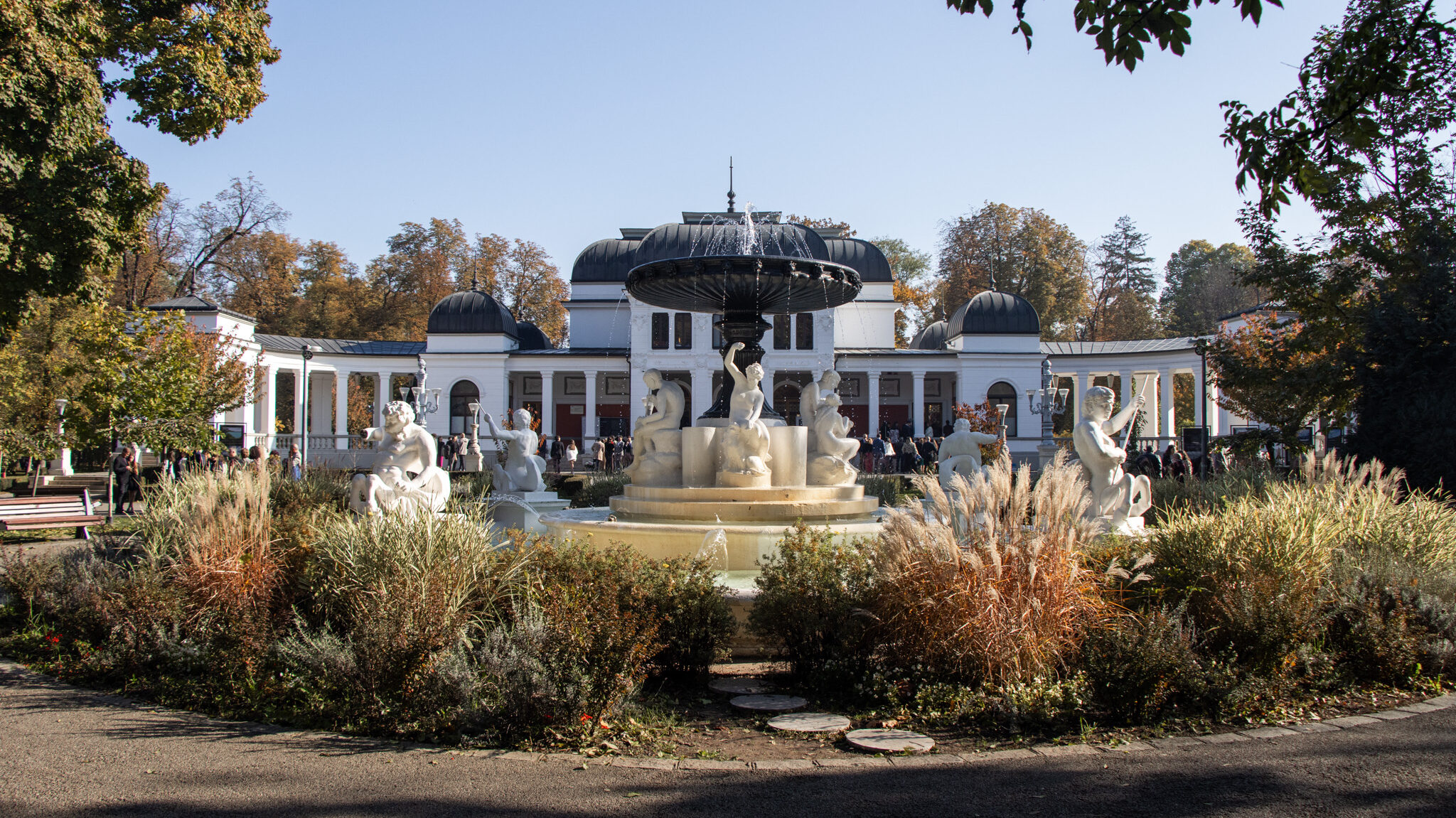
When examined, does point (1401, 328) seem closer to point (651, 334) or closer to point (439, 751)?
point (439, 751)

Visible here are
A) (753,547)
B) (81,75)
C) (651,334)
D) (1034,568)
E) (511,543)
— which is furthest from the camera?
(651,334)

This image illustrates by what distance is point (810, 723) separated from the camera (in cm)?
484

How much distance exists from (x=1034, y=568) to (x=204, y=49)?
16.2 meters

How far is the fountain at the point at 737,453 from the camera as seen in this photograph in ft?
28.7

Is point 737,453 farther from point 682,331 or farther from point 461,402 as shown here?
point 461,402

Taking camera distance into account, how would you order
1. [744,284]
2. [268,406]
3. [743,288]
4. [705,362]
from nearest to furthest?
[744,284], [743,288], [268,406], [705,362]

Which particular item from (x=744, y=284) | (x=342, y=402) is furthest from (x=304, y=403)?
(x=744, y=284)

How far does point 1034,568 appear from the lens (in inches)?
186

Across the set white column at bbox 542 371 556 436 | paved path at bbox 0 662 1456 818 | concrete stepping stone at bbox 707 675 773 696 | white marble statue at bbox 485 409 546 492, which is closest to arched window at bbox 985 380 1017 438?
white column at bbox 542 371 556 436

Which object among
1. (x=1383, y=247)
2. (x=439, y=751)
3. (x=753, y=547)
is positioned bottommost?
(x=439, y=751)

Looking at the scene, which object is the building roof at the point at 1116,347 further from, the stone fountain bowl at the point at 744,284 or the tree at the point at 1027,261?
the stone fountain bowl at the point at 744,284

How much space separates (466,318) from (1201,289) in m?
45.9

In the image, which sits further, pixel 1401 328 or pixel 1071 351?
pixel 1071 351

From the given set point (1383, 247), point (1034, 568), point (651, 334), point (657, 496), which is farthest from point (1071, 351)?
point (1034, 568)
